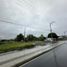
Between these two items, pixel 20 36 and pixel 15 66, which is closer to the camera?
Answer: pixel 15 66

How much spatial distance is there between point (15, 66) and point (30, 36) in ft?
353

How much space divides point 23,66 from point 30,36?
10732cm

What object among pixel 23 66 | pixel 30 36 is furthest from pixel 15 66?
pixel 30 36

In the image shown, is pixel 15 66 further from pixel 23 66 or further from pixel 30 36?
pixel 30 36

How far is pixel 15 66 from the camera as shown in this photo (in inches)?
419

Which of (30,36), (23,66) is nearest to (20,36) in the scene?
(30,36)

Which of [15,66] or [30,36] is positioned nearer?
[15,66]

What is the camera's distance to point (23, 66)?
36.1 ft

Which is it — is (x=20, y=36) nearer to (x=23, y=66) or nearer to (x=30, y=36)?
(x=30, y=36)

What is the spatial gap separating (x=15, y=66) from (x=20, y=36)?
114 metres

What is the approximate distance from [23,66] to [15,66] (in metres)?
0.73

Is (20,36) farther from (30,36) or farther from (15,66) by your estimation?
(15,66)

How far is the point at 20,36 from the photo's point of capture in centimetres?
12444

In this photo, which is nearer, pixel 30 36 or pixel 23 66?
pixel 23 66
